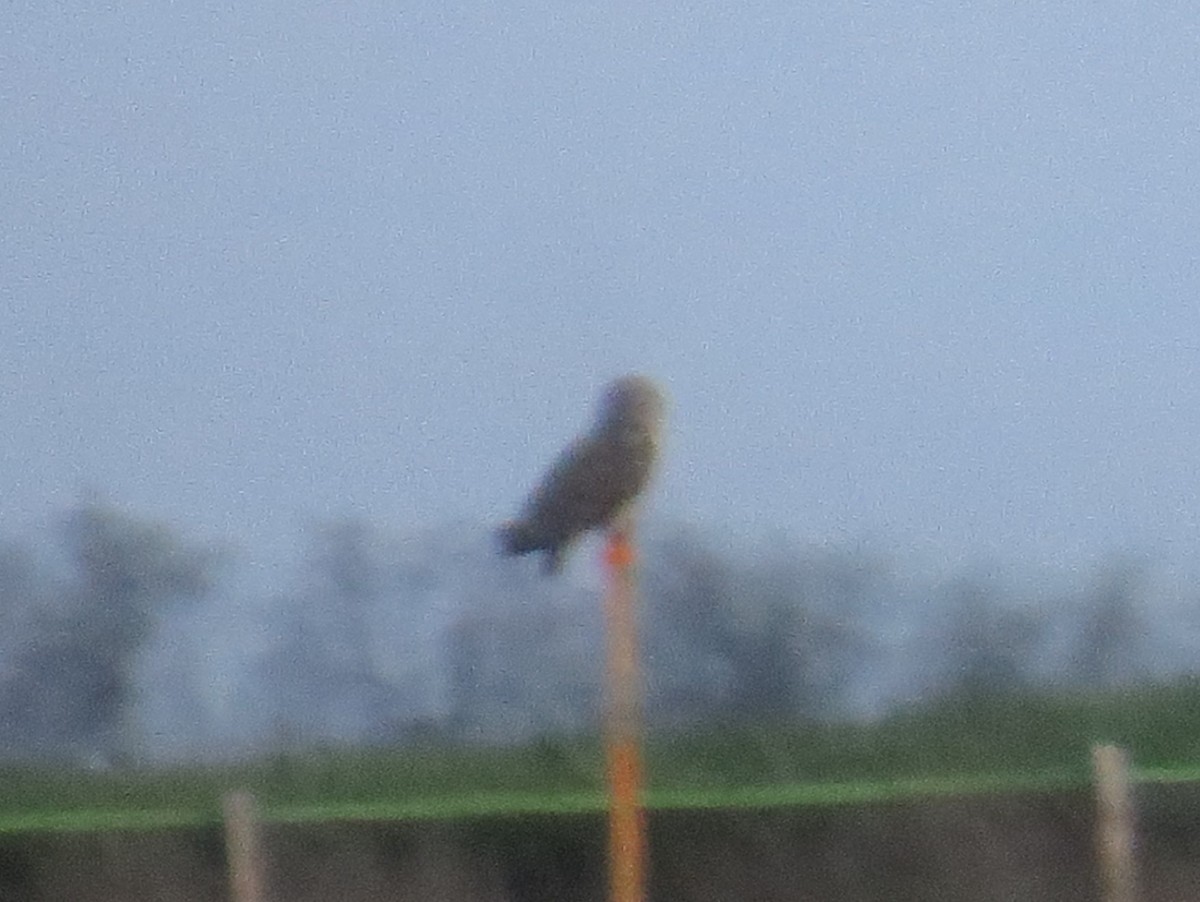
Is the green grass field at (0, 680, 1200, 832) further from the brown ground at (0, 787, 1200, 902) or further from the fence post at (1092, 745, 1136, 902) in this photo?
the fence post at (1092, 745, 1136, 902)

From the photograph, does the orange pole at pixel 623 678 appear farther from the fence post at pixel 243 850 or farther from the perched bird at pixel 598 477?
the fence post at pixel 243 850

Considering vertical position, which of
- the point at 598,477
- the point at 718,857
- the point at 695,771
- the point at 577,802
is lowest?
the point at 718,857

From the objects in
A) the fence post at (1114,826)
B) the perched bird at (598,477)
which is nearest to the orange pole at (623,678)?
the perched bird at (598,477)

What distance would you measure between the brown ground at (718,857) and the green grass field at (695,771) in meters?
0.07

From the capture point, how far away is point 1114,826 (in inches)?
264

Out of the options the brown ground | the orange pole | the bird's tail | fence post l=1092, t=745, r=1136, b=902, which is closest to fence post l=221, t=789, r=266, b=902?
the brown ground

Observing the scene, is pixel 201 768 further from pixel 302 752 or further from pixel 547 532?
pixel 547 532

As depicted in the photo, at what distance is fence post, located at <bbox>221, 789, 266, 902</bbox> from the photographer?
7.00m

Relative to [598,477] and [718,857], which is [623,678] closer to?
[598,477]


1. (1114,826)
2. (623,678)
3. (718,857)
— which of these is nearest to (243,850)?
(718,857)

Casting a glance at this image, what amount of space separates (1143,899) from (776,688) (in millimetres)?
2889

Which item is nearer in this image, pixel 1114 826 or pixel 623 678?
pixel 623 678

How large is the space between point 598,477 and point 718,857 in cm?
167

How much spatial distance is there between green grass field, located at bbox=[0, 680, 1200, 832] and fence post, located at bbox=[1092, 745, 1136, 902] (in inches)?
11.3
